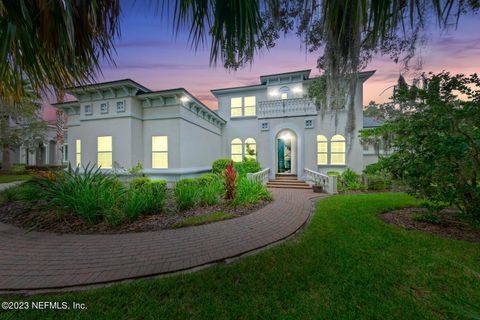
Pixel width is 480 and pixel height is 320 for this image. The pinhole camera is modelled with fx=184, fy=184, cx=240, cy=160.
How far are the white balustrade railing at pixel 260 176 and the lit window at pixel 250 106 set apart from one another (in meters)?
5.04

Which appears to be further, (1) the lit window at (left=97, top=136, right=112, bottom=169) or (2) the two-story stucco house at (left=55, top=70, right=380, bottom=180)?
(1) the lit window at (left=97, top=136, right=112, bottom=169)

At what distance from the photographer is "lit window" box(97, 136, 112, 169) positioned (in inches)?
402

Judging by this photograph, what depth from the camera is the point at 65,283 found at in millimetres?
2490

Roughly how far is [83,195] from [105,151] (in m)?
6.50

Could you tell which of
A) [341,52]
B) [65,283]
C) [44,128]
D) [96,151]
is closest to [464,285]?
[341,52]

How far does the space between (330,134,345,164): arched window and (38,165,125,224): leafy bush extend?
11.6 m

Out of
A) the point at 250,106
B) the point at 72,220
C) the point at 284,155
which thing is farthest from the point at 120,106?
the point at 284,155

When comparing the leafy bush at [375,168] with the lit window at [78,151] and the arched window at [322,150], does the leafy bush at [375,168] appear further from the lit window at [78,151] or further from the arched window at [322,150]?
the lit window at [78,151]

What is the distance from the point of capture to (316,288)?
243 cm

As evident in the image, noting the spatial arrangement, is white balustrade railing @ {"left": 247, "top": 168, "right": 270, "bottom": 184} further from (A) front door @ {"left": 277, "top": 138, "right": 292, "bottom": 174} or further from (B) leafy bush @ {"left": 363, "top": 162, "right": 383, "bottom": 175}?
(B) leafy bush @ {"left": 363, "top": 162, "right": 383, "bottom": 175}

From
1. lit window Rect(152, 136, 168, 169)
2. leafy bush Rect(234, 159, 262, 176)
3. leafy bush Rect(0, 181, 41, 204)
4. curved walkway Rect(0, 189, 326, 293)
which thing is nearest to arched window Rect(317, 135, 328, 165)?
leafy bush Rect(234, 159, 262, 176)

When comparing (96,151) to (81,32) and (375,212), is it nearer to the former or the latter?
(81,32)

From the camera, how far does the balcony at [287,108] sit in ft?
38.5

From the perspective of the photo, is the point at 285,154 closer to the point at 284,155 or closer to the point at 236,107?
the point at 284,155
